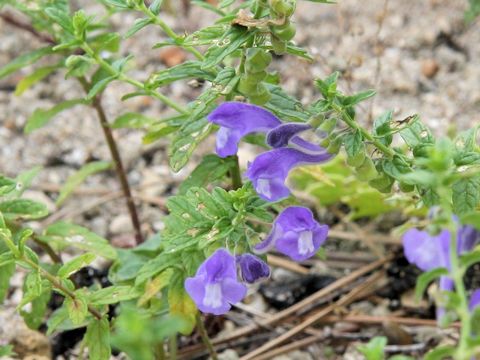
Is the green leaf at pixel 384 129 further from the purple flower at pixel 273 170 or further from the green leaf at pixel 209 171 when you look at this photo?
the green leaf at pixel 209 171

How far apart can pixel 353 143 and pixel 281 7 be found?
0.32m

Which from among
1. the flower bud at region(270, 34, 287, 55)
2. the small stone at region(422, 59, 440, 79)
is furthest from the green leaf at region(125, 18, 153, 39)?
the small stone at region(422, 59, 440, 79)

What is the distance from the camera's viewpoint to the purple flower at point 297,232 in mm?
1700

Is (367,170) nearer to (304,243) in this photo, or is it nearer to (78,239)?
(304,243)

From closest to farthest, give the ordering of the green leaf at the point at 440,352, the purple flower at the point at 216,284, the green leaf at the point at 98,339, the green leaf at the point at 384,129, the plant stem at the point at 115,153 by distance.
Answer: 1. the green leaf at the point at 440,352
2. the purple flower at the point at 216,284
3. the green leaf at the point at 384,129
4. the green leaf at the point at 98,339
5. the plant stem at the point at 115,153

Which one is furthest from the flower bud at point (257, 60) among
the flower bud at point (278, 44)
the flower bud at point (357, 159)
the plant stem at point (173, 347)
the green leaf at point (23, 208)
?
the plant stem at point (173, 347)

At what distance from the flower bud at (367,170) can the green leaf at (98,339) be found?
651 mm

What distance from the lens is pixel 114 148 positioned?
252 cm

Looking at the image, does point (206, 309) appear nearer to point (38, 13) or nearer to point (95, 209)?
point (38, 13)

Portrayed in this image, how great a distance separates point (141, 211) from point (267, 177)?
1.42 meters

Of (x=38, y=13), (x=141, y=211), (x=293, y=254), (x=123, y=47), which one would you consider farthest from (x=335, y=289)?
(x=123, y=47)

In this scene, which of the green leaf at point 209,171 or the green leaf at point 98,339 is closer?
the green leaf at point 98,339

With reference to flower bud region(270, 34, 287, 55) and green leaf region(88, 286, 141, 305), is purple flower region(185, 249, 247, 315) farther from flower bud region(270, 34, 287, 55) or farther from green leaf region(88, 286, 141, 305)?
flower bud region(270, 34, 287, 55)

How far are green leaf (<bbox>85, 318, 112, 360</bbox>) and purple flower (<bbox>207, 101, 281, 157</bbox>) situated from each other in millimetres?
502
